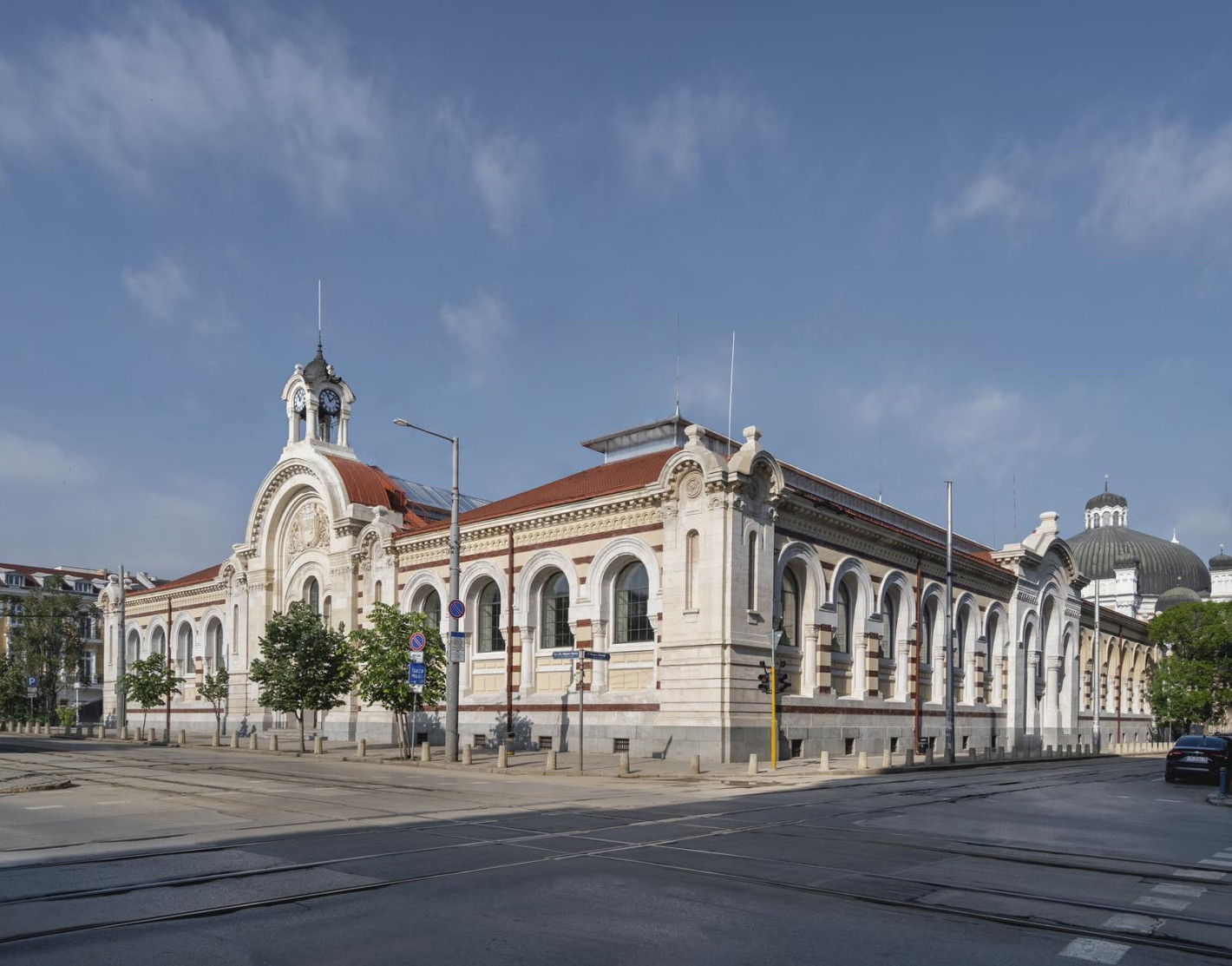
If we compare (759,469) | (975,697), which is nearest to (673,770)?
(759,469)

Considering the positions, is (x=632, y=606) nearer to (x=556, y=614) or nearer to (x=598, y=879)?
(x=556, y=614)

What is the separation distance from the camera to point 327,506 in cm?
5128

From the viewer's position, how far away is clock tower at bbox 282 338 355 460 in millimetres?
54500

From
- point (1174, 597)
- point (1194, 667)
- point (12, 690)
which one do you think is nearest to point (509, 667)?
point (1194, 667)

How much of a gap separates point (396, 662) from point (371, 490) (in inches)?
654

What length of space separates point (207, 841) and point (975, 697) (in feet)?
142

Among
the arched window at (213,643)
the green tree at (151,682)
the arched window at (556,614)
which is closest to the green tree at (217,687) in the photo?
the green tree at (151,682)

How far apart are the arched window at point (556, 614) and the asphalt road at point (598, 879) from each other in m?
18.9

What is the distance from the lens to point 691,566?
34781 millimetres

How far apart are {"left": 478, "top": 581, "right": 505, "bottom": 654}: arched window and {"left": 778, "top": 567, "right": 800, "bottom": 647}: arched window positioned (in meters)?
12.0

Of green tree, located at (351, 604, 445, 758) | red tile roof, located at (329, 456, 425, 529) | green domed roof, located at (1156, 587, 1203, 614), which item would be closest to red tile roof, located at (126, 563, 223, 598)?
red tile roof, located at (329, 456, 425, 529)

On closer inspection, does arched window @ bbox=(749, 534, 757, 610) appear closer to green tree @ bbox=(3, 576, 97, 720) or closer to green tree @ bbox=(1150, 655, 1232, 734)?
green tree @ bbox=(1150, 655, 1232, 734)

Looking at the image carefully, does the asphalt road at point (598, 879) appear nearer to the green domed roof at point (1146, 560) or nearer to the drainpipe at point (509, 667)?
the drainpipe at point (509, 667)

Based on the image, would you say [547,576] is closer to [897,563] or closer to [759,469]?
[759,469]
